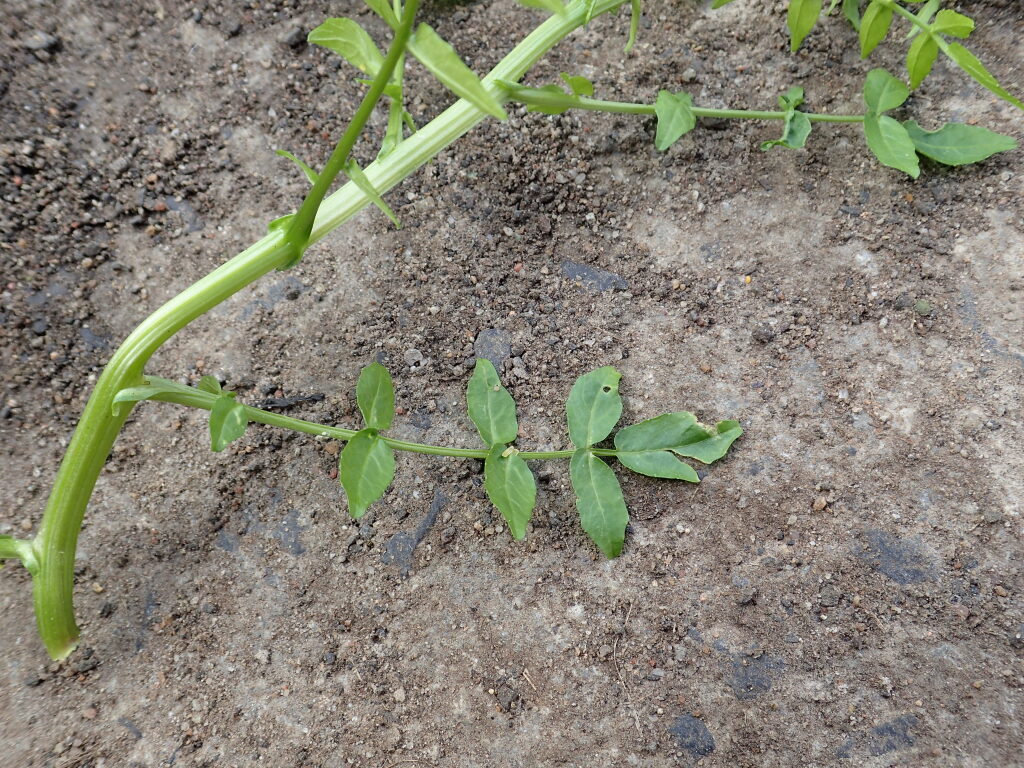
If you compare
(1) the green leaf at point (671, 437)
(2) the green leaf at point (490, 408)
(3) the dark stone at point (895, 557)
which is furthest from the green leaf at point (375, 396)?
(3) the dark stone at point (895, 557)

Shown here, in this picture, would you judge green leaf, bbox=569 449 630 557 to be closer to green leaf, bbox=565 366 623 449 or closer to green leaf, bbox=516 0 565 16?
green leaf, bbox=565 366 623 449

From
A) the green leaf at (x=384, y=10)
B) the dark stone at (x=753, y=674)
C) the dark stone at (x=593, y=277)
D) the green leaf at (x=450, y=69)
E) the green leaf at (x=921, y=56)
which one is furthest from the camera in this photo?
the dark stone at (x=593, y=277)

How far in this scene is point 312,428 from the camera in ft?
3.55

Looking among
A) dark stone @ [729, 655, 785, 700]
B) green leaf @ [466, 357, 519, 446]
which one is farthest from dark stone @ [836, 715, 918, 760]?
green leaf @ [466, 357, 519, 446]

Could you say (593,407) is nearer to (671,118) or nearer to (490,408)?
(490,408)

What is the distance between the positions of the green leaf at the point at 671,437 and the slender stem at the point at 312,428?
4 centimetres

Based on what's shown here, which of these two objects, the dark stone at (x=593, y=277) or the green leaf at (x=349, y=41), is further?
the dark stone at (x=593, y=277)

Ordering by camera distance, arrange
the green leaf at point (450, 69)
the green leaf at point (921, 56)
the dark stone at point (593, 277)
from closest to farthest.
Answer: the green leaf at point (450, 69), the green leaf at point (921, 56), the dark stone at point (593, 277)

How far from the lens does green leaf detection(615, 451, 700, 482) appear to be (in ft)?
3.74

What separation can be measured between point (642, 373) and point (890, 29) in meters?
0.86

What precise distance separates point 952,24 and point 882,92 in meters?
0.15

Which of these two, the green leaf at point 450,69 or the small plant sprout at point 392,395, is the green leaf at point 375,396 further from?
the green leaf at point 450,69

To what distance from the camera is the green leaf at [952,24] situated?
44.9 inches

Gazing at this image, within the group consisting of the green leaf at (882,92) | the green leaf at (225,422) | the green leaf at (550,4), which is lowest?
the green leaf at (882,92)
